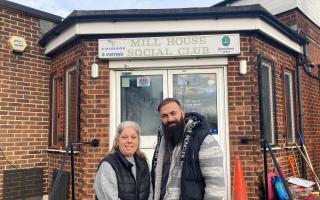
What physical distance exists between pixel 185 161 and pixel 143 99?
11.1 feet

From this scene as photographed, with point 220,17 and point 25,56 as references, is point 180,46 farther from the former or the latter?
point 25,56

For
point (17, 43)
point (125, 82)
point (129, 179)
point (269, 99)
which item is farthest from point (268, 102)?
point (17, 43)

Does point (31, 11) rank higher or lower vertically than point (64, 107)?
higher

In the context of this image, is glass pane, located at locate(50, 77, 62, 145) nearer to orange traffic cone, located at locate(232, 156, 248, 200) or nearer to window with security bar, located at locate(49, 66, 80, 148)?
window with security bar, located at locate(49, 66, 80, 148)

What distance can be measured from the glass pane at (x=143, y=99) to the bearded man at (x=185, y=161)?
3.02m

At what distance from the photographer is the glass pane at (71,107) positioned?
20.0 feet

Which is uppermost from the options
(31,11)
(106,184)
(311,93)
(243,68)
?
(31,11)

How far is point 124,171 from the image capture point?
8.46 ft

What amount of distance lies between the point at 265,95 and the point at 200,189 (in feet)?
13.4

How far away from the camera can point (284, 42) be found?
6.55 metres

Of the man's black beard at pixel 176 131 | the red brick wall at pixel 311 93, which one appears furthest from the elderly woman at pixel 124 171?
the red brick wall at pixel 311 93

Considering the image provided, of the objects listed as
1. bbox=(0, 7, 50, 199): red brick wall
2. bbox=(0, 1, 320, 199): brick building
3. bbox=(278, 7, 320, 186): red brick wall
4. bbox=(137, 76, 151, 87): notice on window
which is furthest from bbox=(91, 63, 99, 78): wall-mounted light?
bbox=(278, 7, 320, 186): red brick wall

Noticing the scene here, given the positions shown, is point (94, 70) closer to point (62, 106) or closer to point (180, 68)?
point (62, 106)

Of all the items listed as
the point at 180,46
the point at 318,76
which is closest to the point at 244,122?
the point at 180,46
